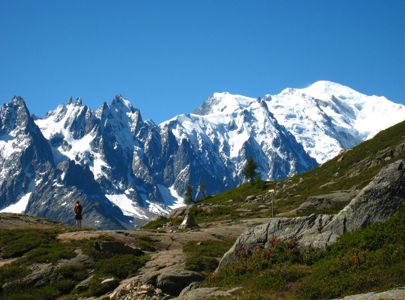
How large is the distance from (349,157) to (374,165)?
20206 millimetres

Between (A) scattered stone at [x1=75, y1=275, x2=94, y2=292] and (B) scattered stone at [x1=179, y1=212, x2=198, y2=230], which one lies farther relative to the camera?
(B) scattered stone at [x1=179, y1=212, x2=198, y2=230]

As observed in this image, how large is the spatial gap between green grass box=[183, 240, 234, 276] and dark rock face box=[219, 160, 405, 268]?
3.68 meters

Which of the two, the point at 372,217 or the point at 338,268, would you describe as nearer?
the point at 338,268

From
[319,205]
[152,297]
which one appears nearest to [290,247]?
[152,297]

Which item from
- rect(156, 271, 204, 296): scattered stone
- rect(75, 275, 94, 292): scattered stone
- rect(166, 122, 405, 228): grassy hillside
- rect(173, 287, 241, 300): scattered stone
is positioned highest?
rect(166, 122, 405, 228): grassy hillside

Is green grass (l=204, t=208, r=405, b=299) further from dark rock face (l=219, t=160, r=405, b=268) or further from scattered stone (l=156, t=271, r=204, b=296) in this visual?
scattered stone (l=156, t=271, r=204, b=296)

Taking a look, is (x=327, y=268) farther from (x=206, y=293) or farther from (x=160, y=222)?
(x=160, y=222)

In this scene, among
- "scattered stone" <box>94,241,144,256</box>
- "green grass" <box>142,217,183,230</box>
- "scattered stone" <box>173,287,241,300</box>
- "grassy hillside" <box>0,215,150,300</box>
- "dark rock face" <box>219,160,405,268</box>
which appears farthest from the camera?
"green grass" <box>142,217,183,230</box>

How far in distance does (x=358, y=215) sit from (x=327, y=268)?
392cm

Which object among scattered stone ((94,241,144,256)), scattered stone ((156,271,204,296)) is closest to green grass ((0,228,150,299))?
scattered stone ((94,241,144,256))

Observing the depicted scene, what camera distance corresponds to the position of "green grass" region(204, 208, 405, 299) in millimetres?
22375

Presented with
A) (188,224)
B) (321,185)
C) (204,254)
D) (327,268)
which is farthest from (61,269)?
(321,185)

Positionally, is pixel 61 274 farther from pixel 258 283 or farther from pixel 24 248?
pixel 258 283

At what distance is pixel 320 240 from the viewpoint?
27.5m
